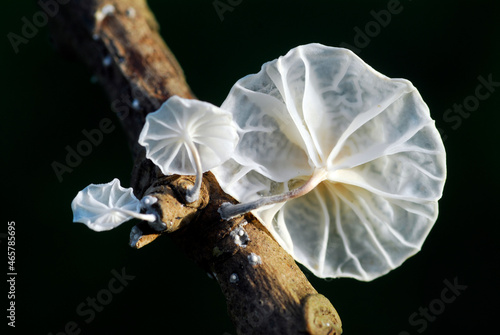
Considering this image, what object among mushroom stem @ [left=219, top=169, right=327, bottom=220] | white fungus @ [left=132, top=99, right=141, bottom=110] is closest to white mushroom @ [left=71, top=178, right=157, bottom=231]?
mushroom stem @ [left=219, top=169, right=327, bottom=220]

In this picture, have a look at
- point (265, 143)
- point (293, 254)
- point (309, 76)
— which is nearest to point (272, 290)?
point (293, 254)

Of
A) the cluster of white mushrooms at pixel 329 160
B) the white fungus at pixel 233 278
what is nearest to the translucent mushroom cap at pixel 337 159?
the cluster of white mushrooms at pixel 329 160

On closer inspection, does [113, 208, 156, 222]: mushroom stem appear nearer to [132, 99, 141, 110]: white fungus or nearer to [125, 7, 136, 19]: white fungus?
[132, 99, 141, 110]: white fungus

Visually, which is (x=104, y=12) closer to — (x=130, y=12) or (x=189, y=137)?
(x=130, y=12)

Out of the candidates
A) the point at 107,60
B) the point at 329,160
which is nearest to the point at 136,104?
the point at 107,60

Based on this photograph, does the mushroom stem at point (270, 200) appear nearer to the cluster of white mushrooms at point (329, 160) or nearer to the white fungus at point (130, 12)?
the cluster of white mushrooms at point (329, 160)

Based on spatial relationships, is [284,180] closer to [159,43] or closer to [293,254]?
[293,254]
